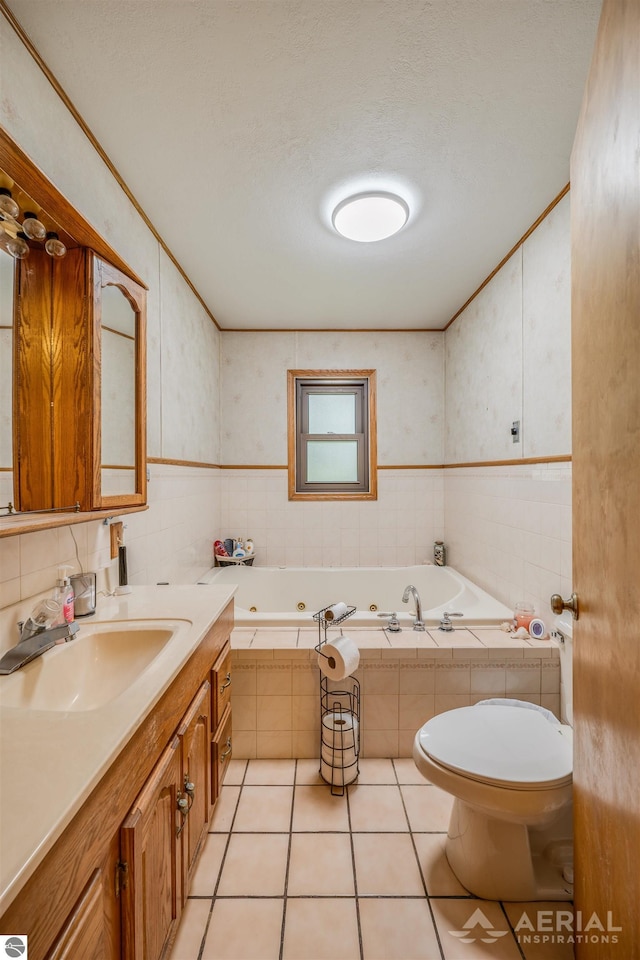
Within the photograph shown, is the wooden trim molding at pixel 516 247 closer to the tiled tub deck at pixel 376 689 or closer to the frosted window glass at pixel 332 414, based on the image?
the frosted window glass at pixel 332 414

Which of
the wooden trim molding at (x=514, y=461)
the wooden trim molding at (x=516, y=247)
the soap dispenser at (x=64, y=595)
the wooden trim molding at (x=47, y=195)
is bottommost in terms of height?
the soap dispenser at (x=64, y=595)

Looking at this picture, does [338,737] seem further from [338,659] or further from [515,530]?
[515,530]

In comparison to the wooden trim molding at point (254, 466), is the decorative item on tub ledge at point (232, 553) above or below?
below

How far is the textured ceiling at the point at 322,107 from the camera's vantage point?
3.68 ft

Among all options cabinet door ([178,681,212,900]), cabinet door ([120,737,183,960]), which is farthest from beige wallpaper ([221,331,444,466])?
cabinet door ([120,737,183,960])

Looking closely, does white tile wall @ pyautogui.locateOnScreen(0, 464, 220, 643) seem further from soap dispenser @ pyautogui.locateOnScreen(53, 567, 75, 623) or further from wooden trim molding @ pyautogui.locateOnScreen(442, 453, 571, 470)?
wooden trim molding @ pyautogui.locateOnScreen(442, 453, 571, 470)

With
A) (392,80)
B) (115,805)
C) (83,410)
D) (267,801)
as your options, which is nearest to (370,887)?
(267,801)

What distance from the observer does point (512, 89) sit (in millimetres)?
1312

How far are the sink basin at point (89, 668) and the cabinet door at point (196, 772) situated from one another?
0.68 feet

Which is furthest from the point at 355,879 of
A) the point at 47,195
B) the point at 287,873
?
the point at 47,195

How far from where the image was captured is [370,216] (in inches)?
74.0

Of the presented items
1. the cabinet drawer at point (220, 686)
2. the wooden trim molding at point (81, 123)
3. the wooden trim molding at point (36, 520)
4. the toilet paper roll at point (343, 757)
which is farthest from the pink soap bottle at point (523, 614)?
the wooden trim molding at point (81, 123)

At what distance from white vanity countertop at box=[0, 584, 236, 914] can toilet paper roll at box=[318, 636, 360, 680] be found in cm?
81

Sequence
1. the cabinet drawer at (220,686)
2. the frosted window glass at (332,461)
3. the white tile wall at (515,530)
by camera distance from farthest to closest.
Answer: the frosted window glass at (332,461)
the white tile wall at (515,530)
the cabinet drawer at (220,686)
